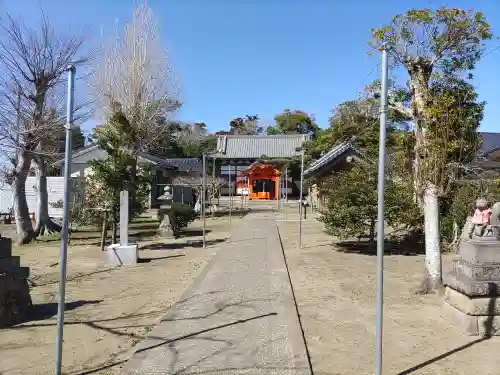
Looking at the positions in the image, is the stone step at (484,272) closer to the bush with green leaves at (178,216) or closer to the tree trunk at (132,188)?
the tree trunk at (132,188)

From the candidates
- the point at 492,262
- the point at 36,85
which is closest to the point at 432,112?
the point at 492,262

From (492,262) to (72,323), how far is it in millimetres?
5615

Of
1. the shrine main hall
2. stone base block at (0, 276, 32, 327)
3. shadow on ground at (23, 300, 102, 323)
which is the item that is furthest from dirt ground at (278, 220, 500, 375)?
the shrine main hall

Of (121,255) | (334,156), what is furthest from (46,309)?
(334,156)

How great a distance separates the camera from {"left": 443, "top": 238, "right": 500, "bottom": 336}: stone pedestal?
18.5 ft

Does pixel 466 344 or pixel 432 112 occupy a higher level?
pixel 432 112

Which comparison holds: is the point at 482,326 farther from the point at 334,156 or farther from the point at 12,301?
the point at 334,156

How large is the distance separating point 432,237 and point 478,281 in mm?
1958

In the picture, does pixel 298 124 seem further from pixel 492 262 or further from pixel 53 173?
pixel 492 262

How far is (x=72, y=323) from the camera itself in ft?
20.0

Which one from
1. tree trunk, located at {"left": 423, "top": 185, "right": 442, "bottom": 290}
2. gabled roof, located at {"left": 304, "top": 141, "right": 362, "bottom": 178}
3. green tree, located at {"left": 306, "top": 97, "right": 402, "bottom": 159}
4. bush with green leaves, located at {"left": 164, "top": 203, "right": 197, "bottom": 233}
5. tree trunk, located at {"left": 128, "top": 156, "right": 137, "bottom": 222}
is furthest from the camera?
gabled roof, located at {"left": 304, "top": 141, "right": 362, "bottom": 178}

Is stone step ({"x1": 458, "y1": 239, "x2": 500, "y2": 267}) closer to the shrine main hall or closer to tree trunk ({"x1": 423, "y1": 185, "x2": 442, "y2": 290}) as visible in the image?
tree trunk ({"x1": 423, "y1": 185, "x2": 442, "y2": 290})

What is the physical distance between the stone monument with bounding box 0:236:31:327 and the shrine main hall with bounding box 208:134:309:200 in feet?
107

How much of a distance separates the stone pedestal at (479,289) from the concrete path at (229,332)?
7.06ft
